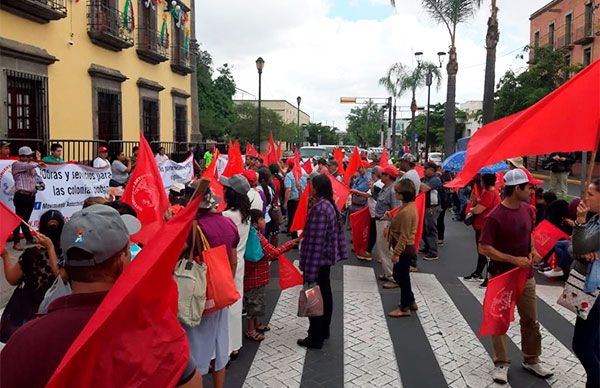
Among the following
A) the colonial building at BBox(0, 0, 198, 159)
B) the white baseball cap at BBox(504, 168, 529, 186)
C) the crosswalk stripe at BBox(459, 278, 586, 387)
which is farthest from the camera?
the colonial building at BBox(0, 0, 198, 159)

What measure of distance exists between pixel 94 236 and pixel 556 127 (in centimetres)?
293

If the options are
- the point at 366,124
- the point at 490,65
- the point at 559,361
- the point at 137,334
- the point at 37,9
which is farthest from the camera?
the point at 366,124

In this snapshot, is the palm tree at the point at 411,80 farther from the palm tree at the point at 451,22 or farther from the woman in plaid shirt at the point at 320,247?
the woman in plaid shirt at the point at 320,247

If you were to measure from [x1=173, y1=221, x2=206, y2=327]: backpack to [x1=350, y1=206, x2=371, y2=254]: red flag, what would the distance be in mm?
6190

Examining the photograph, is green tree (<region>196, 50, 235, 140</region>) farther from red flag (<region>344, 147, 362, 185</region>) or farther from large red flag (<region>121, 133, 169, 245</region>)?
large red flag (<region>121, 133, 169, 245</region>)

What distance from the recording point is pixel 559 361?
4.87 meters

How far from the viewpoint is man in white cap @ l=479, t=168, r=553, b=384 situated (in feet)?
14.2

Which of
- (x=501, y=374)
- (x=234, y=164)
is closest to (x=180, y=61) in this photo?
(x=234, y=164)

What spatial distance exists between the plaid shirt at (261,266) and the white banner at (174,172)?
18.7 ft

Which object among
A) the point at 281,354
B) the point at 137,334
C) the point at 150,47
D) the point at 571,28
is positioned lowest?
the point at 281,354

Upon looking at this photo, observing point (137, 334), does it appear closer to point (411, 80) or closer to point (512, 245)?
point (512, 245)

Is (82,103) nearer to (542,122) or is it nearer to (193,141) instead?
(193,141)

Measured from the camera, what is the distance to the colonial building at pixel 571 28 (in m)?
34.5

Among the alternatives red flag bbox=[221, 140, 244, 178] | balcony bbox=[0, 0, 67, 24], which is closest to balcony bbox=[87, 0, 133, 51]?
balcony bbox=[0, 0, 67, 24]
